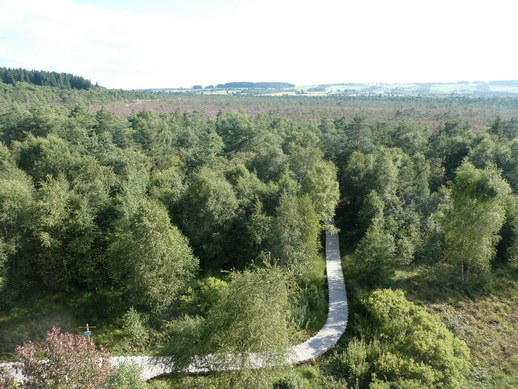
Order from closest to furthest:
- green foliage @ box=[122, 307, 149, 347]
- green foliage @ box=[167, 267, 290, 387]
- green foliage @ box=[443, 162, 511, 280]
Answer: green foliage @ box=[167, 267, 290, 387]
green foliage @ box=[122, 307, 149, 347]
green foliage @ box=[443, 162, 511, 280]

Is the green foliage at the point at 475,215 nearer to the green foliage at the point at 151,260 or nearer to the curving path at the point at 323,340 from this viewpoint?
the curving path at the point at 323,340

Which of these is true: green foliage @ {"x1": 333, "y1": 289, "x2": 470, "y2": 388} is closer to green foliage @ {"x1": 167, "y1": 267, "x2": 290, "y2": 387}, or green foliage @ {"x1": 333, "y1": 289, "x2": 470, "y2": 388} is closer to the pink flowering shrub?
green foliage @ {"x1": 167, "y1": 267, "x2": 290, "y2": 387}

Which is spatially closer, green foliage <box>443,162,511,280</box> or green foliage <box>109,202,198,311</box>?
green foliage <box>109,202,198,311</box>

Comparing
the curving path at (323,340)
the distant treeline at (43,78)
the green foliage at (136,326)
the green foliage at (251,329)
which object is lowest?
the curving path at (323,340)

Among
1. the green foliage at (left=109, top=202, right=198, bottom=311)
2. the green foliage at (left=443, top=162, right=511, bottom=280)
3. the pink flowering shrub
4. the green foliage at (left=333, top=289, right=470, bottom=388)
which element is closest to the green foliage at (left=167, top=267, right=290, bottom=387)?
the pink flowering shrub

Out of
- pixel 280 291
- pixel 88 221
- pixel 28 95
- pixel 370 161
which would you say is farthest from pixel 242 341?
pixel 28 95

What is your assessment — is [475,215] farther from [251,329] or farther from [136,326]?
[136,326]

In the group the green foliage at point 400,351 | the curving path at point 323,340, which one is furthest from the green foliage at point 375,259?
the green foliage at point 400,351
